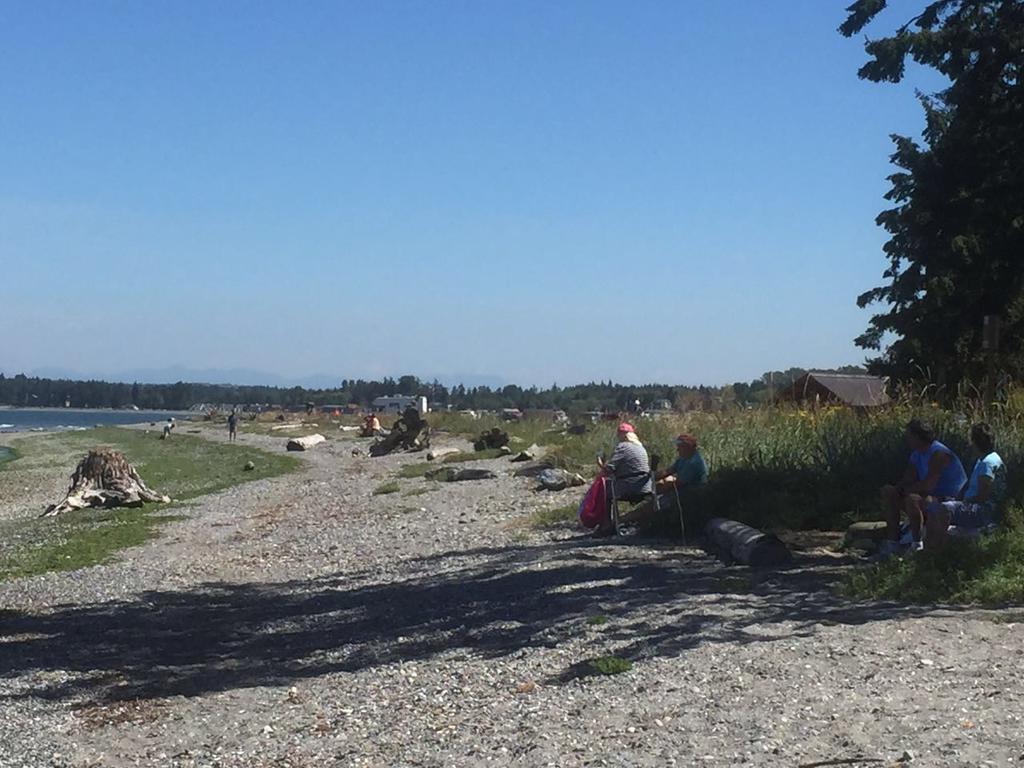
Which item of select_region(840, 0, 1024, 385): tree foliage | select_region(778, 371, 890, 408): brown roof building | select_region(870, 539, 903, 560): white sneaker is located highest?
select_region(840, 0, 1024, 385): tree foliage

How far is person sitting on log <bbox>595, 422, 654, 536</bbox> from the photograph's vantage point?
14016 mm

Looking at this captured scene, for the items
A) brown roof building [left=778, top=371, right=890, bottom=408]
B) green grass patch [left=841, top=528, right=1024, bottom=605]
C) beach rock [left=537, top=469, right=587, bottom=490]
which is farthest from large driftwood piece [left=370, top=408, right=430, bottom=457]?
green grass patch [left=841, top=528, right=1024, bottom=605]

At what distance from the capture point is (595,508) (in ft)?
46.6

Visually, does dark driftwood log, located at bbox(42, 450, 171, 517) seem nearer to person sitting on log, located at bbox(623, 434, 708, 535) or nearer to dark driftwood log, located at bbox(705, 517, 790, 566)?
person sitting on log, located at bbox(623, 434, 708, 535)

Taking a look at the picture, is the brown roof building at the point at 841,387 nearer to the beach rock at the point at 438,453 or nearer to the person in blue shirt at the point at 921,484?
the beach rock at the point at 438,453

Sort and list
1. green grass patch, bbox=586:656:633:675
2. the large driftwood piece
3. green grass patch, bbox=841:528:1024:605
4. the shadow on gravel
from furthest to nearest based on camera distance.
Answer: the large driftwood piece
green grass patch, bbox=841:528:1024:605
the shadow on gravel
green grass patch, bbox=586:656:633:675

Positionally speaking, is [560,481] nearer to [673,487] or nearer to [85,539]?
[673,487]

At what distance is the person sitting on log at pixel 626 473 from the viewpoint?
14.0 meters

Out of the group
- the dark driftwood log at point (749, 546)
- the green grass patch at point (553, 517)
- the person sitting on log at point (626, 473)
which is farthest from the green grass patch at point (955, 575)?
the green grass patch at point (553, 517)

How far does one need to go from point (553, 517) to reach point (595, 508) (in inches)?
86.5

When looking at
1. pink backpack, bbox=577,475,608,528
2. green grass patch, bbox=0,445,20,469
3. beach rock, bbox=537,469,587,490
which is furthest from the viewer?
green grass patch, bbox=0,445,20,469

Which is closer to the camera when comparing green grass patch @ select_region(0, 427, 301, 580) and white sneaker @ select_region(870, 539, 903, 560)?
white sneaker @ select_region(870, 539, 903, 560)

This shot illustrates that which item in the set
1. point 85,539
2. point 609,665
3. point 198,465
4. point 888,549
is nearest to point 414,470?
point 85,539

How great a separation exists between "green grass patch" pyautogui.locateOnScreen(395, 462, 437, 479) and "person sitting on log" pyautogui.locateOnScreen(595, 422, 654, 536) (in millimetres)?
13283
